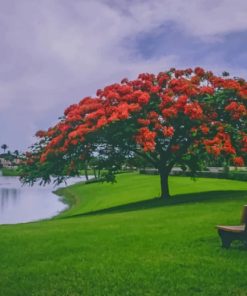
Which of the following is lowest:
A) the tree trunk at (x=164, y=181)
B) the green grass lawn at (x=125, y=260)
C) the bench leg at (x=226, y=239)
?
the green grass lawn at (x=125, y=260)

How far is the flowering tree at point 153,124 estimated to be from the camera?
28.7 m

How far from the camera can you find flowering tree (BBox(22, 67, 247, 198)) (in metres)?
28.7

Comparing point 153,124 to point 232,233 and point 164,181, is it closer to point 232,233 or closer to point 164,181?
point 164,181

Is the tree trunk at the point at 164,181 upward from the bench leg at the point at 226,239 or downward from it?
upward

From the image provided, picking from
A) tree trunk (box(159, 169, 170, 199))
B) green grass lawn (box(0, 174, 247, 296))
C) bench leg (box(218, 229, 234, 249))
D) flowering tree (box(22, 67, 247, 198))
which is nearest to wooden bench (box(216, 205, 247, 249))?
bench leg (box(218, 229, 234, 249))

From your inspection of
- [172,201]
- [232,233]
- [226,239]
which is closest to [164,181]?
[172,201]

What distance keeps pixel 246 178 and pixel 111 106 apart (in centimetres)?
2698

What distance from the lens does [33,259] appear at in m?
13.6

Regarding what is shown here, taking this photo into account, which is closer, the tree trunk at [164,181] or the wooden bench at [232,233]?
the wooden bench at [232,233]

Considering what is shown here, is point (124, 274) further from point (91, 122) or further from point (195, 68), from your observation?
point (195, 68)

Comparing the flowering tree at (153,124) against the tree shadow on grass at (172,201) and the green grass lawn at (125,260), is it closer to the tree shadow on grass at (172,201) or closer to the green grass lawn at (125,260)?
the tree shadow on grass at (172,201)

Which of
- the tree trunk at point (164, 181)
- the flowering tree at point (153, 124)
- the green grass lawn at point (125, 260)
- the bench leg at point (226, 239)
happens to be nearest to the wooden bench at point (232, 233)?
the bench leg at point (226, 239)

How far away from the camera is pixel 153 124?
1177 inches

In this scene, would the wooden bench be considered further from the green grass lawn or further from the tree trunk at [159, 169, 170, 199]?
the tree trunk at [159, 169, 170, 199]
